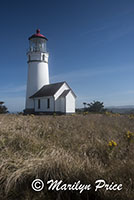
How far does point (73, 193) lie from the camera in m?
2.27

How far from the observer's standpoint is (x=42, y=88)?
24156 mm

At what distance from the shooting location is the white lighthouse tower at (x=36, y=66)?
24000 millimetres

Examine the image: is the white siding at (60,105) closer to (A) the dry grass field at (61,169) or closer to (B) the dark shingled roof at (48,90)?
(B) the dark shingled roof at (48,90)

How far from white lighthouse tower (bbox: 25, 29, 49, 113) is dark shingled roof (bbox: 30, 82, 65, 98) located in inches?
30.6

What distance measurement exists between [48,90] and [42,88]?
1.71 m

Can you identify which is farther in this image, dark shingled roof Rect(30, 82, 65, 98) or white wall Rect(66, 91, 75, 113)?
dark shingled roof Rect(30, 82, 65, 98)

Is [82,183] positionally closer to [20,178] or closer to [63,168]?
[63,168]

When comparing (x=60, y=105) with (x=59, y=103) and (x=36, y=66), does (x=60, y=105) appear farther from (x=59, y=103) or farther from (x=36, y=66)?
(x=36, y=66)

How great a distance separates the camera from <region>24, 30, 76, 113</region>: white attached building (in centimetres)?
2188

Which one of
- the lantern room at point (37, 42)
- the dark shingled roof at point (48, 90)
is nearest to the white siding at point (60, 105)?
the dark shingled roof at point (48, 90)

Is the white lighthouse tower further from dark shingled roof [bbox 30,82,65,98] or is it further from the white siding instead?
the white siding

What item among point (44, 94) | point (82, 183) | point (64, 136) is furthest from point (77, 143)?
point (44, 94)

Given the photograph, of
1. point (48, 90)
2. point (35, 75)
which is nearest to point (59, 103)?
point (48, 90)

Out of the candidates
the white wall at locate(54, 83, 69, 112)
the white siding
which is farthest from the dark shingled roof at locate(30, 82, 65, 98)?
the white siding
